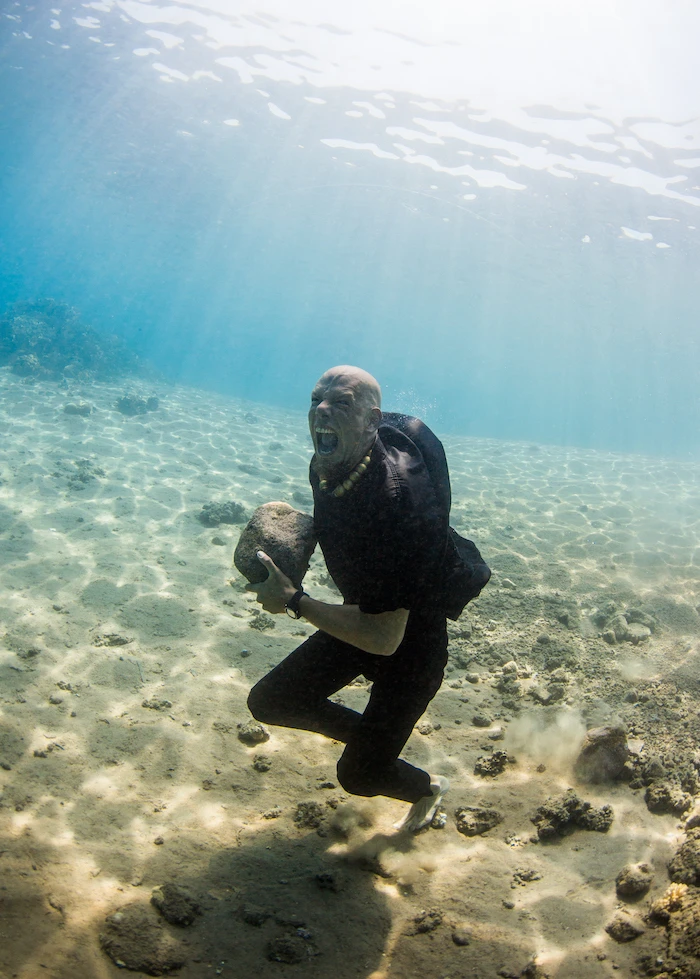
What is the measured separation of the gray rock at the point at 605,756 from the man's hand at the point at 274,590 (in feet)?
8.87

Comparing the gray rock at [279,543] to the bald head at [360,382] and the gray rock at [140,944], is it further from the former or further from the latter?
the gray rock at [140,944]

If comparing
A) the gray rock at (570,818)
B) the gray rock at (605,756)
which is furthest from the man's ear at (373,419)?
the gray rock at (605,756)

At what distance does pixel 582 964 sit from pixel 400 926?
871mm

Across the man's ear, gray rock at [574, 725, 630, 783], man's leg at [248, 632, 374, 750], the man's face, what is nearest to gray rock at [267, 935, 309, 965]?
man's leg at [248, 632, 374, 750]

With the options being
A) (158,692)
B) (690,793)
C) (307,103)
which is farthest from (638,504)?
(307,103)

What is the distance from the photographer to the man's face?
282 cm

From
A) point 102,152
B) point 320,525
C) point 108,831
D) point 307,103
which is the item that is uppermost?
point 307,103

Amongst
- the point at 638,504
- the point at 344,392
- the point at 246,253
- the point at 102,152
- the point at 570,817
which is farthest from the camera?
the point at 246,253

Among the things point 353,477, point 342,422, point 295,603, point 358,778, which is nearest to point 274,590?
point 295,603

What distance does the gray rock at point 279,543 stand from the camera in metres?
3.00

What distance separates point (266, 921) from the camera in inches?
103

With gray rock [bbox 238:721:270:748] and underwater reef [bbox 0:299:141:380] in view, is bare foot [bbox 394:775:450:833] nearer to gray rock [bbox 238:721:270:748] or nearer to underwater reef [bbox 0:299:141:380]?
gray rock [bbox 238:721:270:748]

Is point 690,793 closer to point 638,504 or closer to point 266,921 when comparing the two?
point 266,921

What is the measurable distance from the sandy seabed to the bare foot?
0.11 meters
